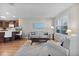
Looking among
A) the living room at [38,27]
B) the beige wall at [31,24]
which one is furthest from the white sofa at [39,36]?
the beige wall at [31,24]

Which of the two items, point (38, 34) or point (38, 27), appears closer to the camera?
point (38, 27)

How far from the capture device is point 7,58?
5.05ft

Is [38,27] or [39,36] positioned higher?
[38,27]

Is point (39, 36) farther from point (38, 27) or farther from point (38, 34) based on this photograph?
point (38, 27)

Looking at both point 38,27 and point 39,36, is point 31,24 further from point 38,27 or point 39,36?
point 39,36

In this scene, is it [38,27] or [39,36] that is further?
[39,36]

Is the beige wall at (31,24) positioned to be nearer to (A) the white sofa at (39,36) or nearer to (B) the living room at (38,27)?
(B) the living room at (38,27)

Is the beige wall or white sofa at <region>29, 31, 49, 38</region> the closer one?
the beige wall

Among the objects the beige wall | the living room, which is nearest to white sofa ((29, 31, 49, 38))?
the living room

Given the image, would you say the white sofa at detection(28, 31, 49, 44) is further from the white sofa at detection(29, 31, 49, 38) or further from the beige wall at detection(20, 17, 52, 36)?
the beige wall at detection(20, 17, 52, 36)

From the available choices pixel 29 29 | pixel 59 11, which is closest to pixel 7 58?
pixel 29 29

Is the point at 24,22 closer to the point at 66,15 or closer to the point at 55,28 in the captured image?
the point at 55,28

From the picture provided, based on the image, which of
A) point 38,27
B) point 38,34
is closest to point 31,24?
point 38,27

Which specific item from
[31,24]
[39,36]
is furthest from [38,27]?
[39,36]
